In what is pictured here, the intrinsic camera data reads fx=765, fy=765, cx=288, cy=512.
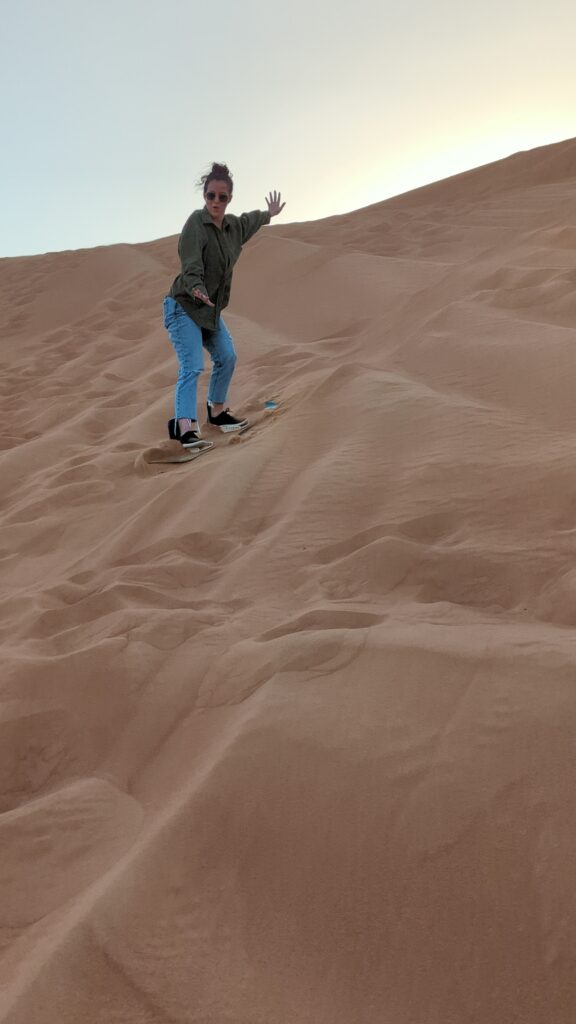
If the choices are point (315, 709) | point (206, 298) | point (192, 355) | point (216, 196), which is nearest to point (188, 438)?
point (192, 355)

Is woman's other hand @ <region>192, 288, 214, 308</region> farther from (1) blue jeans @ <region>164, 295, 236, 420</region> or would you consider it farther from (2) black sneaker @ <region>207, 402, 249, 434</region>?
(2) black sneaker @ <region>207, 402, 249, 434</region>

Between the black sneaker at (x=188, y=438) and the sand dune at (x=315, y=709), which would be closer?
the sand dune at (x=315, y=709)

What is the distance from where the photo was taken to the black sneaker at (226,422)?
3826 mm

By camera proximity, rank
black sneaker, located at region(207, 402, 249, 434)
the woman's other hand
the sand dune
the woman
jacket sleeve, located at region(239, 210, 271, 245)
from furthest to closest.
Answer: jacket sleeve, located at region(239, 210, 271, 245), black sneaker, located at region(207, 402, 249, 434), the woman, the woman's other hand, the sand dune

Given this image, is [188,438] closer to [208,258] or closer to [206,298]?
[206,298]

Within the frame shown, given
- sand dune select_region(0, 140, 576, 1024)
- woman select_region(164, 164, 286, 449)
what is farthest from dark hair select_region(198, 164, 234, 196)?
→ sand dune select_region(0, 140, 576, 1024)

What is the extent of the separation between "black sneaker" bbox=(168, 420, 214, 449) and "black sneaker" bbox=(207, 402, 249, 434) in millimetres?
146

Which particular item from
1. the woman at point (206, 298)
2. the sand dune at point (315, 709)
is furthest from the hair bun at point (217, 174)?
the sand dune at point (315, 709)

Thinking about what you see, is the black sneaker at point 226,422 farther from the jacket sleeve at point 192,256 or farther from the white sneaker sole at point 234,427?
the jacket sleeve at point 192,256

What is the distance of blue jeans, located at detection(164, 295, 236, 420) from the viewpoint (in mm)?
3771

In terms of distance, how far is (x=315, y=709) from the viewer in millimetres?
1437

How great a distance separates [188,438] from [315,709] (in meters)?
2.44

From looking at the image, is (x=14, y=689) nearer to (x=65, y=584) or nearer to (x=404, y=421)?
(x=65, y=584)

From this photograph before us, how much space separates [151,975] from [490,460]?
5.84ft
